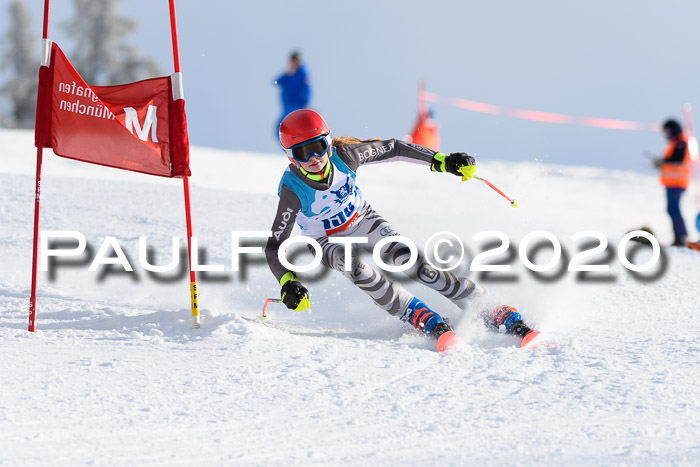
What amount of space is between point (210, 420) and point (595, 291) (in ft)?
11.2

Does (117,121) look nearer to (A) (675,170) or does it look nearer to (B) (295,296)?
(B) (295,296)

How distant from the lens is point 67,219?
6371mm

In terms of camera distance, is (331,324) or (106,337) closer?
(106,337)

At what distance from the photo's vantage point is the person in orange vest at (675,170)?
27.3 ft

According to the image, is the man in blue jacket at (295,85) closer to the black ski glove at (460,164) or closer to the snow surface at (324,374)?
the snow surface at (324,374)

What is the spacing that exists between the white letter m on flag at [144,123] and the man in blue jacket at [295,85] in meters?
7.48

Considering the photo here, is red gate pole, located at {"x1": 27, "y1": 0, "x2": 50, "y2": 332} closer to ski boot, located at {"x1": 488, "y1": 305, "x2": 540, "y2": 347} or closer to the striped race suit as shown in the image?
the striped race suit

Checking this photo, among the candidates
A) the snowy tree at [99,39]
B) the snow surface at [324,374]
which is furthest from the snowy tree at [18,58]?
the snow surface at [324,374]

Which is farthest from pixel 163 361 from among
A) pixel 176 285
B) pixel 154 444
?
pixel 176 285

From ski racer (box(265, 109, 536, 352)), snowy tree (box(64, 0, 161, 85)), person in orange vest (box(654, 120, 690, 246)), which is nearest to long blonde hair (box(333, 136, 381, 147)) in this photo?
ski racer (box(265, 109, 536, 352))

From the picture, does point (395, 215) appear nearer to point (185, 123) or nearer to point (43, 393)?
point (185, 123)

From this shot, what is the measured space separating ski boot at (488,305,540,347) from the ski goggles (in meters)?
1.33

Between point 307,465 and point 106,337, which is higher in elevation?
point 106,337

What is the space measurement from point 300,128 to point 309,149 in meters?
0.12
